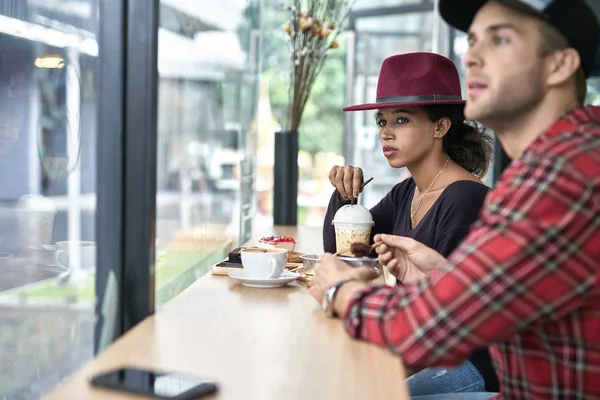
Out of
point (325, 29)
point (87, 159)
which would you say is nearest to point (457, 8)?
point (87, 159)

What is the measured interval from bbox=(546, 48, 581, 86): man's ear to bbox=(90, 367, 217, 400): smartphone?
0.75m

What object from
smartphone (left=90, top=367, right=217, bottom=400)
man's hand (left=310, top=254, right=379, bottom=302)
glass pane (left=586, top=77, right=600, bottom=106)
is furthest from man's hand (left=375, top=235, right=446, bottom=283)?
glass pane (left=586, top=77, right=600, bottom=106)

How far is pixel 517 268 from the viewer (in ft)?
3.39

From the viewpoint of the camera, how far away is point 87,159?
62.5 inches

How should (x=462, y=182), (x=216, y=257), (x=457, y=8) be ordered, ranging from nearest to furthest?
(x=457, y=8) → (x=462, y=182) → (x=216, y=257)

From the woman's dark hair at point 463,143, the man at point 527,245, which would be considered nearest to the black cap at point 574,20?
the man at point 527,245

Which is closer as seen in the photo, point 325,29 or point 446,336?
point 446,336

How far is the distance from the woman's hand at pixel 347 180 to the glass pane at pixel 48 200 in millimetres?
1135

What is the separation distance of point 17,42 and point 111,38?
0.20m

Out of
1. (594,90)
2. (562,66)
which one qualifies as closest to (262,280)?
(562,66)

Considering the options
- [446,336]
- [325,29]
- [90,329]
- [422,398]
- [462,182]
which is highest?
[325,29]

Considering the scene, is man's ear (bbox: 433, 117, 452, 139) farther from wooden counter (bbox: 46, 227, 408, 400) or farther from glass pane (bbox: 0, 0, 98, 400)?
glass pane (bbox: 0, 0, 98, 400)

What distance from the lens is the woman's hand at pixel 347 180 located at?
253 cm

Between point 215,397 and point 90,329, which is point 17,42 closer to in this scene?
point 90,329
